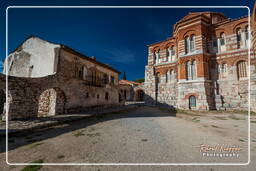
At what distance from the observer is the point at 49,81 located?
30.0 ft

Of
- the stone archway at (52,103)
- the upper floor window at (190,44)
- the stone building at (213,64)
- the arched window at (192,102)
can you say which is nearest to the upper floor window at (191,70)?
the stone building at (213,64)

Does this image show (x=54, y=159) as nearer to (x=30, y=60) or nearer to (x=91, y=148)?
(x=91, y=148)

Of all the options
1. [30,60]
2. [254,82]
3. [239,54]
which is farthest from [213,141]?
[30,60]

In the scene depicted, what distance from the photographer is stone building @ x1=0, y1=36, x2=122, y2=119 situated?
789cm

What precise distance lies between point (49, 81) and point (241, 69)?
19.8 m

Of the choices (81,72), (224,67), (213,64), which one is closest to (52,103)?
(81,72)

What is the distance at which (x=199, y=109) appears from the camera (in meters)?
13.2

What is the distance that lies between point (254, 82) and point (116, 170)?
1633cm

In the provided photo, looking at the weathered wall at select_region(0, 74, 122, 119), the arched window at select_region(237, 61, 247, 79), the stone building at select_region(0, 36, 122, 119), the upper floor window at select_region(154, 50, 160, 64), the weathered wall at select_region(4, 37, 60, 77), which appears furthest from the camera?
the upper floor window at select_region(154, 50, 160, 64)

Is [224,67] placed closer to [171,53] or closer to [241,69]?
[241,69]

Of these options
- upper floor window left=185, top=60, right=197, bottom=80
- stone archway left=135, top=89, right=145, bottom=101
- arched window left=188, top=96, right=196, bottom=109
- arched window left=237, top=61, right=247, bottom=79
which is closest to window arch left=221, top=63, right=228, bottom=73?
arched window left=237, top=61, right=247, bottom=79

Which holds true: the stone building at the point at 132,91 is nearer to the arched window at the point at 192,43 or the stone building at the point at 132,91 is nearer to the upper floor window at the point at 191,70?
the upper floor window at the point at 191,70

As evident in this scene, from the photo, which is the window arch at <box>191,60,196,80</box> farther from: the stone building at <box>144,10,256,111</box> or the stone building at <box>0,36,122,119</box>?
the stone building at <box>0,36,122,119</box>

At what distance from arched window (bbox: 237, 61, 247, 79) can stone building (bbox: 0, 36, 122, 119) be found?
16.8 meters
